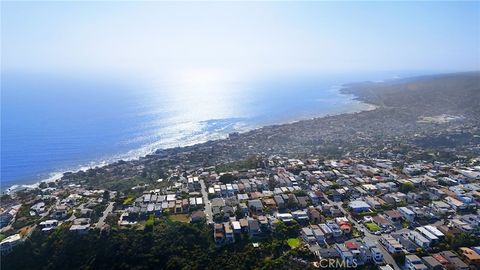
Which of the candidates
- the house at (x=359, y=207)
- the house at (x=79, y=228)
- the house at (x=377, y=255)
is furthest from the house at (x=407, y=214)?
the house at (x=79, y=228)

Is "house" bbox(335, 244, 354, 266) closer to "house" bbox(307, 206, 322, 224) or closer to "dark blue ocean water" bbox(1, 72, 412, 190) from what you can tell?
"house" bbox(307, 206, 322, 224)

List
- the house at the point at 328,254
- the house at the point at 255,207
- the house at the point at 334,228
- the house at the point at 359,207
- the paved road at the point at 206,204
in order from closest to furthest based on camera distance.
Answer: the house at the point at 328,254 < the house at the point at 334,228 < the paved road at the point at 206,204 < the house at the point at 359,207 < the house at the point at 255,207

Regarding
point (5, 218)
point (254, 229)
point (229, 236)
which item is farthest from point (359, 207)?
point (5, 218)

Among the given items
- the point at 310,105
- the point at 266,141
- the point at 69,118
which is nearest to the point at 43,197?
the point at 266,141

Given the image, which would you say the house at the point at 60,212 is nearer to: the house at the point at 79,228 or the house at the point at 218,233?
the house at the point at 79,228

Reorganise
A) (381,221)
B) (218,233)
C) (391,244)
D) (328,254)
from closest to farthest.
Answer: (328,254) < (391,244) < (218,233) < (381,221)

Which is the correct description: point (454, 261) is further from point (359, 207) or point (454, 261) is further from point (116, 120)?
point (116, 120)

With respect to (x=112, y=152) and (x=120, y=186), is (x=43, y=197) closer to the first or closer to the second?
(x=120, y=186)

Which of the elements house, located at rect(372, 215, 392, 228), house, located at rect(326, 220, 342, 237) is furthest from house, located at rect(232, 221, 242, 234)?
house, located at rect(372, 215, 392, 228)
